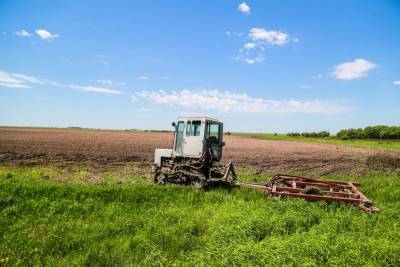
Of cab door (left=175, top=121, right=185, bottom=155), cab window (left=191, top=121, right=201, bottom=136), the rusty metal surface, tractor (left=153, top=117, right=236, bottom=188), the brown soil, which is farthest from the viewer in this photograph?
the brown soil

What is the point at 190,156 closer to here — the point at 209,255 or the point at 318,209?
the point at 318,209

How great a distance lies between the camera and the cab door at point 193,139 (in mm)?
13461

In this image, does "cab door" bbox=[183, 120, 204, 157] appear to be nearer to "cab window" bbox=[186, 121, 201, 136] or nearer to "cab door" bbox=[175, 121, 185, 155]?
"cab window" bbox=[186, 121, 201, 136]

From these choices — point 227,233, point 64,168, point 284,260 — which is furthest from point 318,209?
point 64,168

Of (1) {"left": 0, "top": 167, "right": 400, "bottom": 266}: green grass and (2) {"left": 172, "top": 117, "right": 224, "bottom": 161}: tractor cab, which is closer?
(1) {"left": 0, "top": 167, "right": 400, "bottom": 266}: green grass

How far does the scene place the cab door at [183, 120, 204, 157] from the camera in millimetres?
13461

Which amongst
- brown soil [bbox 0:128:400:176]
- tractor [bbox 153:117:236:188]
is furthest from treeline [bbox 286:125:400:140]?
tractor [bbox 153:117:236:188]

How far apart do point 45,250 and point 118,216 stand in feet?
8.67

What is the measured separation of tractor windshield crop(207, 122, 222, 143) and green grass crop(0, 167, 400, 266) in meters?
2.69

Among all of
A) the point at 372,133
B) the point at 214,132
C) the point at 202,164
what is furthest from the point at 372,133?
the point at 202,164

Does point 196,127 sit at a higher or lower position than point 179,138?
higher

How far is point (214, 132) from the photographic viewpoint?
45.8ft

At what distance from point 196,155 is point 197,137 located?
0.79m

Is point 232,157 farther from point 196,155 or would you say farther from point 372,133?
point 372,133
